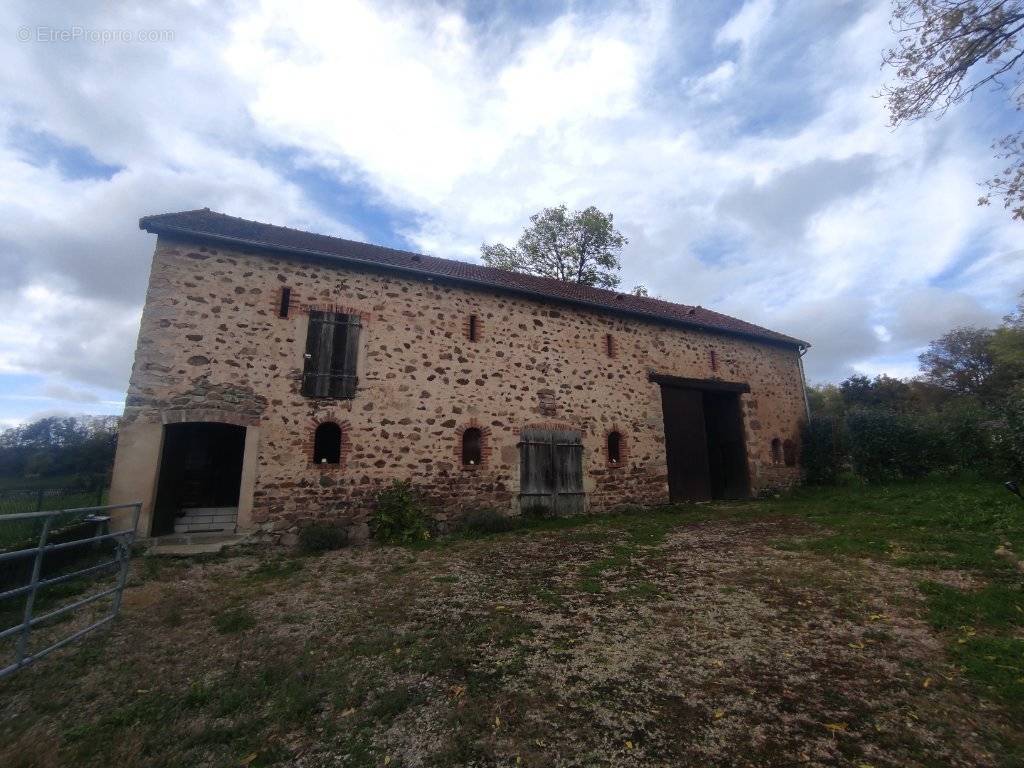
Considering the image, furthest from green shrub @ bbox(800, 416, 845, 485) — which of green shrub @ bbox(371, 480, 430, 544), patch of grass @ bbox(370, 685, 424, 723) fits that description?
patch of grass @ bbox(370, 685, 424, 723)

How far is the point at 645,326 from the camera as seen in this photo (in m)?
12.0

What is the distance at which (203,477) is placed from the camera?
1002 cm

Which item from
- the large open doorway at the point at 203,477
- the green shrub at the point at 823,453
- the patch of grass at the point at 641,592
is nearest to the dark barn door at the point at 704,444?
the green shrub at the point at 823,453

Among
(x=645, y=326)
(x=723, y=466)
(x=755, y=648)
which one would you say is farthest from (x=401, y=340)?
(x=723, y=466)

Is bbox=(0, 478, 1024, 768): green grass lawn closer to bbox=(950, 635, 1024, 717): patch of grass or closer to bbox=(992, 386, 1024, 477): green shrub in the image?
bbox=(950, 635, 1024, 717): patch of grass

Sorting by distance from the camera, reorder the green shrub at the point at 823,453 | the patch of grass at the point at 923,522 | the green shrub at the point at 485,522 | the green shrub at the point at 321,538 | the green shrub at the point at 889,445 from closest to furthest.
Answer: the patch of grass at the point at 923,522 < the green shrub at the point at 321,538 < the green shrub at the point at 485,522 < the green shrub at the point at 889,445 < the green shrub at the point at 823,453

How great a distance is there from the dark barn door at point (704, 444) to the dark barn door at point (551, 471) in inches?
117

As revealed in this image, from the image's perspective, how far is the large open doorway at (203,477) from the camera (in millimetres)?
7836

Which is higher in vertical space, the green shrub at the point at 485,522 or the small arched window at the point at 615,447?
the small arched window at the point at 615,447

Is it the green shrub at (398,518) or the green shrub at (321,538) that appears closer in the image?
the green shrub at (321,538)

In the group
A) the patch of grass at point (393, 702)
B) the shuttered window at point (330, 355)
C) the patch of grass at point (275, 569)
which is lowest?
the patch of grass at point (393, 702)

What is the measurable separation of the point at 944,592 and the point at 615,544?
3.88m

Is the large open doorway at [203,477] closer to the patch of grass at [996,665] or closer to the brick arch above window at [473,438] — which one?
the brick arch above window at [473,438]

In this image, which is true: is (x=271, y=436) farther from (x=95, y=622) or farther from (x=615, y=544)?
(x=615, y=544)
